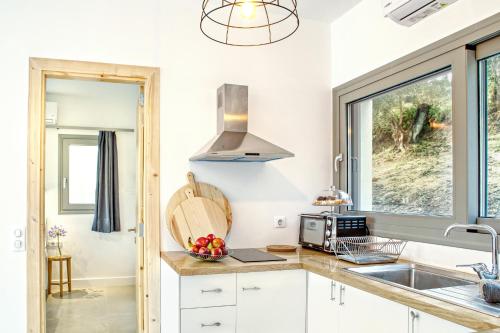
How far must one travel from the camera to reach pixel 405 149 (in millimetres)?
2863

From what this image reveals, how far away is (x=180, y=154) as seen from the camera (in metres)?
3.13

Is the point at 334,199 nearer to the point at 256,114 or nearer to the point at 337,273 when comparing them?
the point at 337,273

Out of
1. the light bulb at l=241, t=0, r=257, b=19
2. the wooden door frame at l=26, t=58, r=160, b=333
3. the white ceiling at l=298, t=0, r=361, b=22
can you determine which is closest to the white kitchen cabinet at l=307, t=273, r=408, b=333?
the wooden door frame at l=26, t=58, r=160, b=333

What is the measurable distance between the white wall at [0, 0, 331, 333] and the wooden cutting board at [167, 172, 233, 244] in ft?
0.18

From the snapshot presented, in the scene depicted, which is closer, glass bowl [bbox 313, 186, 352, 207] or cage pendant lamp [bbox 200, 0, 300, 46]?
glass bowl [bbox 313, 186, 352, 207]

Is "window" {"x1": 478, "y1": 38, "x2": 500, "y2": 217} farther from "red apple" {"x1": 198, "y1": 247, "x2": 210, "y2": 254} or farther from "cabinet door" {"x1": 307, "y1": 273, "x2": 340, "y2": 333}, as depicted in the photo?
"red apple" {"x1": 198, "y1": 247, "x2": 210, "y2": 254}

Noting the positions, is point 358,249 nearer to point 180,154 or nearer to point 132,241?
point 180,154

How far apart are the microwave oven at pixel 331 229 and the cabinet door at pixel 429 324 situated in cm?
98

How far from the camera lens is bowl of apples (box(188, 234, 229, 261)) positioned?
2.61 meters

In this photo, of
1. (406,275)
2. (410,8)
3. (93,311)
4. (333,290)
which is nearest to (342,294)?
(333,290)

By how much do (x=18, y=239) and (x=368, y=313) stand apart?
6.81 ft

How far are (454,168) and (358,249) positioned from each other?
796 millimetres

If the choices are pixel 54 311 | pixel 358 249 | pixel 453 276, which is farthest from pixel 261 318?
pixel 54 311

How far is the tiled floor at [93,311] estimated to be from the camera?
4391 millimetres
